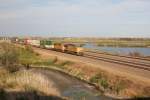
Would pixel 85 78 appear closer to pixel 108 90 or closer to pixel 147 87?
pixel 108 90

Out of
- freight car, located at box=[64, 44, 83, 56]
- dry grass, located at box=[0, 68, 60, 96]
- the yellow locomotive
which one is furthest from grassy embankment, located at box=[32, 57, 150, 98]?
the yellow locomotive

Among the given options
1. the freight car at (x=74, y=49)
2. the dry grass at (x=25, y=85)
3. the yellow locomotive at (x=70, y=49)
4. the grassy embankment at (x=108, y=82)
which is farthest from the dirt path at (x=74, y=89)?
the yellow locomotive at (x=70, y=49)

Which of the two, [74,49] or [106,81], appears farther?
[74,49]

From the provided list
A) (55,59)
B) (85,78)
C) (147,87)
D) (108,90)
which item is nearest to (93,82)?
(85,78)

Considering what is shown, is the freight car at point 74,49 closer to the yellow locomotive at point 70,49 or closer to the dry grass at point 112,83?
the yellow locomotive at point 70,49

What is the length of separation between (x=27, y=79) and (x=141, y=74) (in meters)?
9.86

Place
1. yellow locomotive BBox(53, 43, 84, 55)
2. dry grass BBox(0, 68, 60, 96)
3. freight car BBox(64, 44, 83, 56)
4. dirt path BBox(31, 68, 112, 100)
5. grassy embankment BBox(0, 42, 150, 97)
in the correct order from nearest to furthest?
1. dry grass BBox(0, 68, 60, 96)
2. grassy embankment BBox(0, 42, 150, 97)
3. dirt path BBox(31, 68, 112, 100)
4. freight car BBox(64, 44, 83, 56)
5. yellow locomotive BBox(53, 43, 84, 55)

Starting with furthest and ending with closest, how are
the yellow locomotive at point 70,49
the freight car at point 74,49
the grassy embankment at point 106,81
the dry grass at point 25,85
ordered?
1. the yellow locomotive at point 70,49
2. the freight car at point 74,49
3. the grassy embankment at point 106,81
4. the dry grass at point 25,85

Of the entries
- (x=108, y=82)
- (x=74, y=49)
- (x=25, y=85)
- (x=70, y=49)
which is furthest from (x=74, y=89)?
(x=70, y=49)

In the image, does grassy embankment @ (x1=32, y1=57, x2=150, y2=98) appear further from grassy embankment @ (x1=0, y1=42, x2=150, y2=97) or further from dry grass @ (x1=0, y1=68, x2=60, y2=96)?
dry grass @ (x1=0, y1=68, x2=60, y2=96)

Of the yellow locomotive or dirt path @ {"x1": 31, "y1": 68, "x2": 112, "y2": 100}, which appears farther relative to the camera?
the yellow locomotive

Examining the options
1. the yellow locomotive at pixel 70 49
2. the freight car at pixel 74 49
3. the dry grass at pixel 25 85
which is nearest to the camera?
the dry grass at pixel 25 85

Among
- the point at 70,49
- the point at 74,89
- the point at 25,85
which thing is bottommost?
the point at 74,89

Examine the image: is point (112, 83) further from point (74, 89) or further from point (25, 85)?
point (25, 85)
